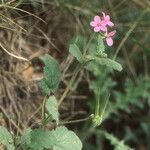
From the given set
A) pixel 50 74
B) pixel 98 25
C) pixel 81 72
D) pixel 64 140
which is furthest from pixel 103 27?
pixel 81 72

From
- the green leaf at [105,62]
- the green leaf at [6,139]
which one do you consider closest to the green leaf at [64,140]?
the green leaf at [6,139]

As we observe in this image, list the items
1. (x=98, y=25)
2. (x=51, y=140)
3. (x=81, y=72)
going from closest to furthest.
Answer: (x=51, y=140)
(x=98, y=25)
(x=81, y=72)

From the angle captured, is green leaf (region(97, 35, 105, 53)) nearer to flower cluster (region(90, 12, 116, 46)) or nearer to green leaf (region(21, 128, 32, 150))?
flower cluster (region(90, 12, 116, 46))

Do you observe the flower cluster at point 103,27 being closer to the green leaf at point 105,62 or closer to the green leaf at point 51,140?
Result: the green leaf at point 105,62

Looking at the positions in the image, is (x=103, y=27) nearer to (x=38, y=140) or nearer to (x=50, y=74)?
(x=50, y=74)

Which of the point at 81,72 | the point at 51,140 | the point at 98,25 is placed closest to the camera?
the point at 51,140

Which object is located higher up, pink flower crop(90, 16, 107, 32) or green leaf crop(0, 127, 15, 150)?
pink flower crop(90, 16, 107, 32)

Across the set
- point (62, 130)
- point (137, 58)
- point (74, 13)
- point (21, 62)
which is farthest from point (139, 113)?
point (62, 130)

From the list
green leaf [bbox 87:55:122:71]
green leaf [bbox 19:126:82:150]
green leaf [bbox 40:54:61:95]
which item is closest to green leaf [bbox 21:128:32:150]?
green leaf [bbox 19:126:82:150]
